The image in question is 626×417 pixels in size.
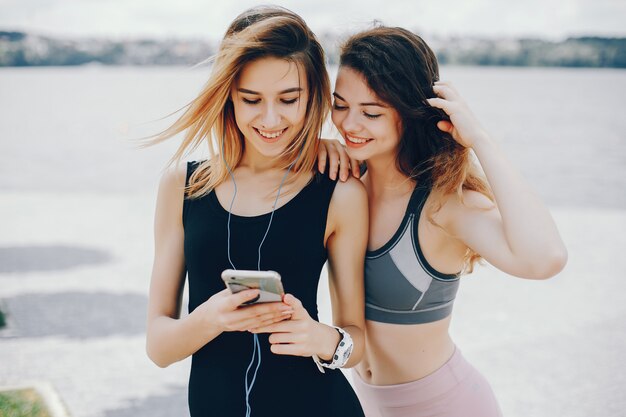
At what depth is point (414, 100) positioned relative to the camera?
96.6 inches

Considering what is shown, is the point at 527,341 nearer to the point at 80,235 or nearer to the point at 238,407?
the point at 238,407

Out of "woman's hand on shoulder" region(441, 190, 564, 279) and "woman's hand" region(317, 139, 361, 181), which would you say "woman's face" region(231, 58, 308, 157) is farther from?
"woman's hand on shoulder" region(441, 190, 564, 279)

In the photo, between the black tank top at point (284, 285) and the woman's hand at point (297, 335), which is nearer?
the woman's hand at point (297, 335)

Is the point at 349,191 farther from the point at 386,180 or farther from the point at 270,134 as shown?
the point at 386,180

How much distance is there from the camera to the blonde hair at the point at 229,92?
2.18 m

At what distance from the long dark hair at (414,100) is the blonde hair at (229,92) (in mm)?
184

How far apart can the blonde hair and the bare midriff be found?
65cm

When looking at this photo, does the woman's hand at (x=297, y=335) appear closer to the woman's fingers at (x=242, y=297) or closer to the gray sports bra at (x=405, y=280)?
the woman's fingers at (x=242, y=297)

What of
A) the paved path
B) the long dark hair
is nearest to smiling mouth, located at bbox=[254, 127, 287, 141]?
the long dark hair

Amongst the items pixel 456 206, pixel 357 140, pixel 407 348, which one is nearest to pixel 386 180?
pixel 357 140

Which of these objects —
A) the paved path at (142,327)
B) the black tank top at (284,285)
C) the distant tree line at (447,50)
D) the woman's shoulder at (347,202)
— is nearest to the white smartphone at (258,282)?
the black tank top at (284,285)

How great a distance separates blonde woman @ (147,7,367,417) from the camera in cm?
207

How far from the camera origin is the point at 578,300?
7.33m

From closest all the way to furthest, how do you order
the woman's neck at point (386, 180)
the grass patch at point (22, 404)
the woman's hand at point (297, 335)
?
the woman's hand at point (297, 335) < the woman's neck at point (386, 180) < the grass patch at point (22, 404)
